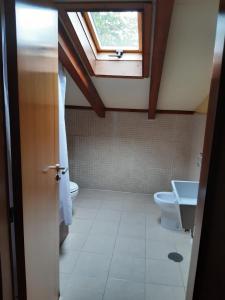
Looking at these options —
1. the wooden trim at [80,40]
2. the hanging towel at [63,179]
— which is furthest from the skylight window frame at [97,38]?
the hanging towel at [63,179]

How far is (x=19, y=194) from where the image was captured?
39.2 inches

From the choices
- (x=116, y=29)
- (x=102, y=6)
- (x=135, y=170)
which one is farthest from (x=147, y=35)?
(x=135, y=170)

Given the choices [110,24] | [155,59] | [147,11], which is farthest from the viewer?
[110,24]

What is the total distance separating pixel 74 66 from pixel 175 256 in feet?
6.91

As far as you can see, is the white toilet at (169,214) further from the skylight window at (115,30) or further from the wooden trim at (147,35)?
the skylight window at (115,30)

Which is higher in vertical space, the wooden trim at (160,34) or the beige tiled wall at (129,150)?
the wooden trim at (160,34)

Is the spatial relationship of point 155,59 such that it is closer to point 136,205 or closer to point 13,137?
point 13,137

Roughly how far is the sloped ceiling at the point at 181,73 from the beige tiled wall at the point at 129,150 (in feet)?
0.99

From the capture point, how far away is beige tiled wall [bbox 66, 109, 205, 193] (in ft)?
12.3

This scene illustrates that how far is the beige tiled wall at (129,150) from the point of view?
3.76 m

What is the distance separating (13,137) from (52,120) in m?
0.49

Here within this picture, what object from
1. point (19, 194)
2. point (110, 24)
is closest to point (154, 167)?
point (110, 24)

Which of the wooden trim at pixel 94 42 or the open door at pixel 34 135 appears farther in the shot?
the wooden trim at pixel 94 42

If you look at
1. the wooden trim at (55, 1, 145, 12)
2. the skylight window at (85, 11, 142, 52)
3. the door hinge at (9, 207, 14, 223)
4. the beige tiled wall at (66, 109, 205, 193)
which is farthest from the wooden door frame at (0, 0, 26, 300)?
the beige tiled wall at (66, 109, 205, 193)
